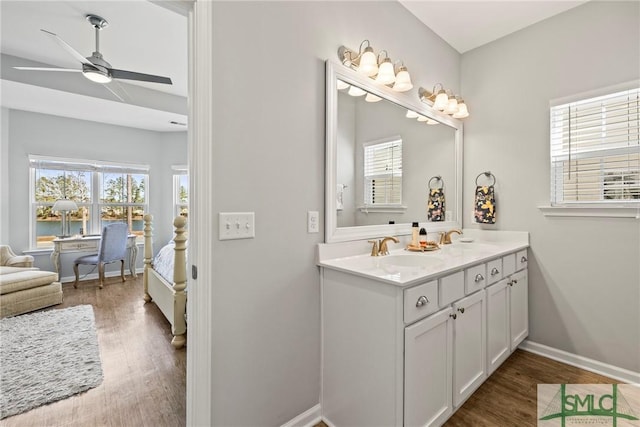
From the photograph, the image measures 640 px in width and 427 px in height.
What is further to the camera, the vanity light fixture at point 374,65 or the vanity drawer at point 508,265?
the vanity drawer at point 508,265

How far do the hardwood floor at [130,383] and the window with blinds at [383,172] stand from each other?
1831 mm

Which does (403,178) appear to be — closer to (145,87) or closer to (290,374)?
(290,374)

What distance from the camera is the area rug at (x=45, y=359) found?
1.87 meters

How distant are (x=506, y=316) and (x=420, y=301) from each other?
1200 mm

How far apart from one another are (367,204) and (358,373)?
102 cm

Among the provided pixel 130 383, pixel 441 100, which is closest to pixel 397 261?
pixel 441 100

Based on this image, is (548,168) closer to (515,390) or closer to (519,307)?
(519,307)

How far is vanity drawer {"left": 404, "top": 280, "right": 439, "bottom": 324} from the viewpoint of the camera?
4.05ft

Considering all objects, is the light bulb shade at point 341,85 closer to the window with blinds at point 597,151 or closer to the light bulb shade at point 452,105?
the light bulb shade at point 452,105

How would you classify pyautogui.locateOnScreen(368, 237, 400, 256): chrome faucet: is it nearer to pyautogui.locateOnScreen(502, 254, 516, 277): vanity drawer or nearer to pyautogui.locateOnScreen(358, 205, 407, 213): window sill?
pyautogui.locateOnScreen(358, 205, 407, 213): window sill

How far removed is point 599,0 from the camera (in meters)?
2.07

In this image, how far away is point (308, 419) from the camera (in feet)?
5.08

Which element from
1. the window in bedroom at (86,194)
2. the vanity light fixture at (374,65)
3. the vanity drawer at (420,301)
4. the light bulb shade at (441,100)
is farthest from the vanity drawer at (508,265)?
the window in bedroom at (86,194)

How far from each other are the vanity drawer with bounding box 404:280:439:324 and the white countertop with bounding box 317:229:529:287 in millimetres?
45
